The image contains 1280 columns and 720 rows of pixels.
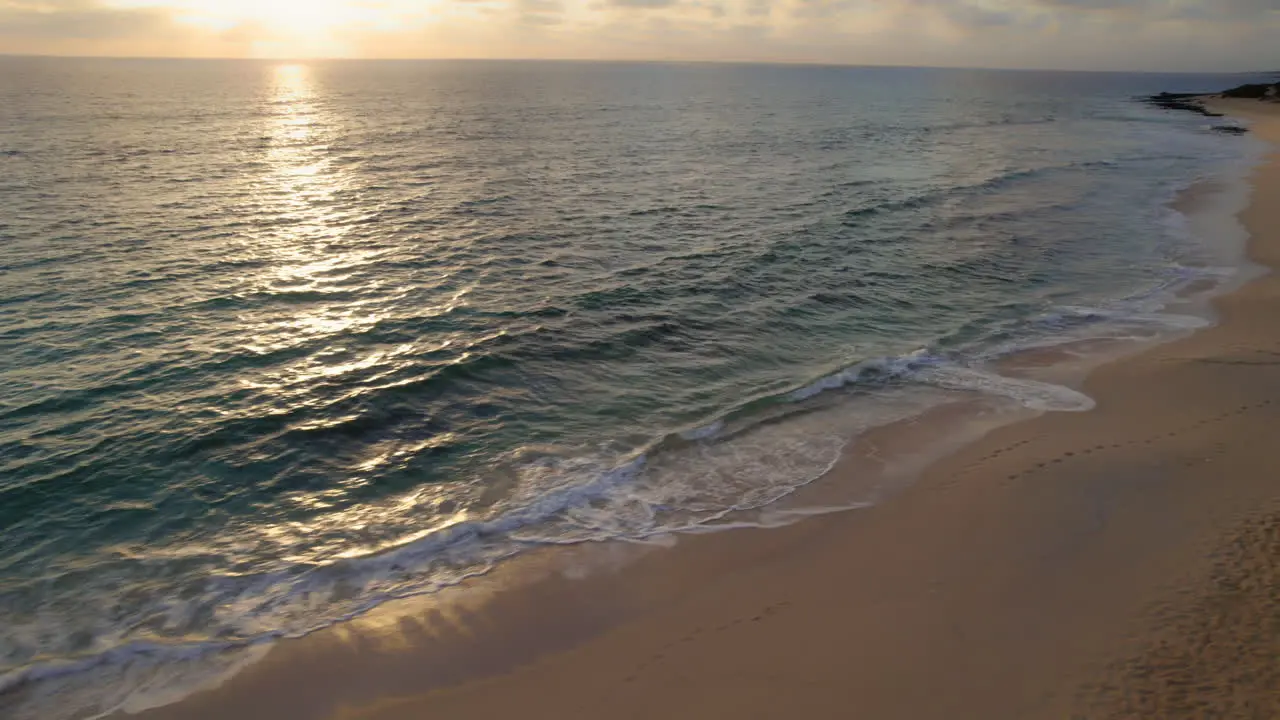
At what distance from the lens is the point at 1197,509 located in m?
12.9

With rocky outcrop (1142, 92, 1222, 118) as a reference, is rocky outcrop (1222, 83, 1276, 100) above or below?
above

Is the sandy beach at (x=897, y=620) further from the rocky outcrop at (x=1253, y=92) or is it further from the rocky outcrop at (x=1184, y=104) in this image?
the rocky outcrop at (x=1253, y=92)

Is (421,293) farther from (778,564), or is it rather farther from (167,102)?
(167,102)

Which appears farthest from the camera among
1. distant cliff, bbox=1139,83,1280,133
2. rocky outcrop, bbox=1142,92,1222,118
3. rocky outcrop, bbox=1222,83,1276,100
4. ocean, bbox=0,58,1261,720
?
rocky outcrop, bbox=1222,83,1276,100

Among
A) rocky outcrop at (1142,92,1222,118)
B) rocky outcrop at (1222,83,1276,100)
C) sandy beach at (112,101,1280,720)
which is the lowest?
sandy beach at (112,101,1280,720)

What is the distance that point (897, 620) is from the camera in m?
10.5

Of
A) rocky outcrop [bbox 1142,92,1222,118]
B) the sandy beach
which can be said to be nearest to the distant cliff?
rocky outcrop [bbox 1142,92,1222,118]

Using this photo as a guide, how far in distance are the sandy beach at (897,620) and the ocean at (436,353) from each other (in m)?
1.06

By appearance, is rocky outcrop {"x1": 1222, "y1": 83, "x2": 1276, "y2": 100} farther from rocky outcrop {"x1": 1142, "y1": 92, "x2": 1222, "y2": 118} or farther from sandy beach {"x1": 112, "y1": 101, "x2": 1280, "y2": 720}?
sandy beach {"x1": 112, "y1": 101, "x2": 1280, "y2": 720}

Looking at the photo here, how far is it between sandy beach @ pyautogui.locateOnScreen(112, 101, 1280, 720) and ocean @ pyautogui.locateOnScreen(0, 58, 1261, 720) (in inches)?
41.8

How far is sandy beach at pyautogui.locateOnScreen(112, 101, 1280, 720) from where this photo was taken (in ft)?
29.8

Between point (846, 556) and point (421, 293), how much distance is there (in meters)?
17.4

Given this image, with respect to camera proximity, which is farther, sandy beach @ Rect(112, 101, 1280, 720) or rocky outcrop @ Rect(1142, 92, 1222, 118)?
rocky outcrop @ Rect(1142, 92, 1222, 118)

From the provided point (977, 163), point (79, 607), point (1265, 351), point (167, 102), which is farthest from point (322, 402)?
point (167, 102)
